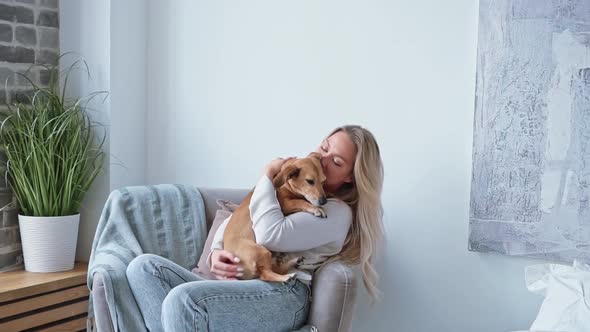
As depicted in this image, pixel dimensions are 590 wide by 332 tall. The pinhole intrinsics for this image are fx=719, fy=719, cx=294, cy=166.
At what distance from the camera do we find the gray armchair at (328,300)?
2.31 m

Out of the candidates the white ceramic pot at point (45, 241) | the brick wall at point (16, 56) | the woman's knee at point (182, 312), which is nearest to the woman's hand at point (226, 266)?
the woman's knee at point (182, 312)

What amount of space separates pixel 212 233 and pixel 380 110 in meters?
0.83

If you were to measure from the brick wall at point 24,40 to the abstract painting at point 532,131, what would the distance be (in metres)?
1.98

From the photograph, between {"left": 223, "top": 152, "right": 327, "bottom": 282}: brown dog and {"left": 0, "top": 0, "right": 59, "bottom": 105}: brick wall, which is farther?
{"left": 0, "top": 0, "right": 59, "bottom": 105}: brick wall

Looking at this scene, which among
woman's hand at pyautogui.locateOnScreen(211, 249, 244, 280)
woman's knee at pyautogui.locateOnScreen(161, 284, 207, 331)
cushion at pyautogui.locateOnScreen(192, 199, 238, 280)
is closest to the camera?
woman's knee at pyautogui.locateOnScreen(161, 284, 207, 331)

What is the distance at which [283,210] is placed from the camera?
8.10 ft

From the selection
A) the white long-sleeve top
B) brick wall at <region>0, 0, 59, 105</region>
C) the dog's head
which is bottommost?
Answer: the white long-sleeve top

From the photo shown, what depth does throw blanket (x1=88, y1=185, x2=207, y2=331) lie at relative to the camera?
258cm

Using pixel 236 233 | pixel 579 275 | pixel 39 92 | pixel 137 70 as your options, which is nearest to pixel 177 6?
pixel 137 70

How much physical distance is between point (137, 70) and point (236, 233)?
1.33 metres

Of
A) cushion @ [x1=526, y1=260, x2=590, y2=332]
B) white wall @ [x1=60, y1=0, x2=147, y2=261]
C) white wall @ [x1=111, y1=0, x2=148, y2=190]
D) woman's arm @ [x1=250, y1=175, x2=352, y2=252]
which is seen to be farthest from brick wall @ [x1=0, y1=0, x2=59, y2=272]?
cushion @ [x1=526, y1=260, x2=590, y2=332]

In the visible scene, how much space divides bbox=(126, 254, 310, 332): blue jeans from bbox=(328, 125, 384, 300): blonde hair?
0.76ft

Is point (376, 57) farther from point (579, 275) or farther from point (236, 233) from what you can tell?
point (579, 275)

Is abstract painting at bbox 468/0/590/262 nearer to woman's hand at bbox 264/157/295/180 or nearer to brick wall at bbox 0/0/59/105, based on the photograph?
woman's hand at bbox 264/157/295/180
